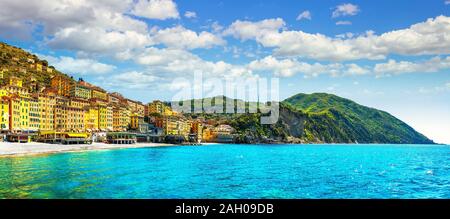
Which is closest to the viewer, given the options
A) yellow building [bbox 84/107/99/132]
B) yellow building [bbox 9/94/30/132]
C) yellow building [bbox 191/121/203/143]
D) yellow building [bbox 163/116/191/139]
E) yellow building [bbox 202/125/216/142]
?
yellow building [bbox 9/94/30/132]

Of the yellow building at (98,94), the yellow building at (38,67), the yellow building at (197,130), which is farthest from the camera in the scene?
the yellow building at (197,130)

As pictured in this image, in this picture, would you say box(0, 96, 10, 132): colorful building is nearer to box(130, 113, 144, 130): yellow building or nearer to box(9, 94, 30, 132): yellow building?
box(9, 94, 30, 132): yellow building

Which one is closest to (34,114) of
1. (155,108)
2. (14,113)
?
(14,113)

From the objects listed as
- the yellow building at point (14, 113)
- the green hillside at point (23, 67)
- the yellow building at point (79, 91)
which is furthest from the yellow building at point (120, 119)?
the yellow building at point (14, 113)

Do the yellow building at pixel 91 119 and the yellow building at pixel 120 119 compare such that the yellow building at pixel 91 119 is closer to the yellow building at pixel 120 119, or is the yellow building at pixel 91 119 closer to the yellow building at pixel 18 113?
the yellow building at pixel 120 119

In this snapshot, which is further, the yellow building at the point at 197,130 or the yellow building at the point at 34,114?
the yellow building at the point at 197,130

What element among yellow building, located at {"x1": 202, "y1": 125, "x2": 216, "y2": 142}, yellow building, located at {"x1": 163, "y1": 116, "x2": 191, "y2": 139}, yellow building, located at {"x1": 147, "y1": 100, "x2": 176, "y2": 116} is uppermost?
yellow building, located at {"x1": 147, "y1": 100, "x2": 176, "y2": 116}

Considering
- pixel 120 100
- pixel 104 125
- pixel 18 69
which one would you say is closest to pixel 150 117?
pixel 120 100

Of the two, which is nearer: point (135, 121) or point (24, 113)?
point (24, 113)

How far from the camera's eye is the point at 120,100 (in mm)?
140625

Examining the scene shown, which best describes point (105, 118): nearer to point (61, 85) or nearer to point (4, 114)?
point (61, 85)

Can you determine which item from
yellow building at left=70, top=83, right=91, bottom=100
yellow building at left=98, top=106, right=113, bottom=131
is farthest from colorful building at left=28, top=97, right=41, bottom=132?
yellow building at left=70, top=83, right=91, bottom=100
